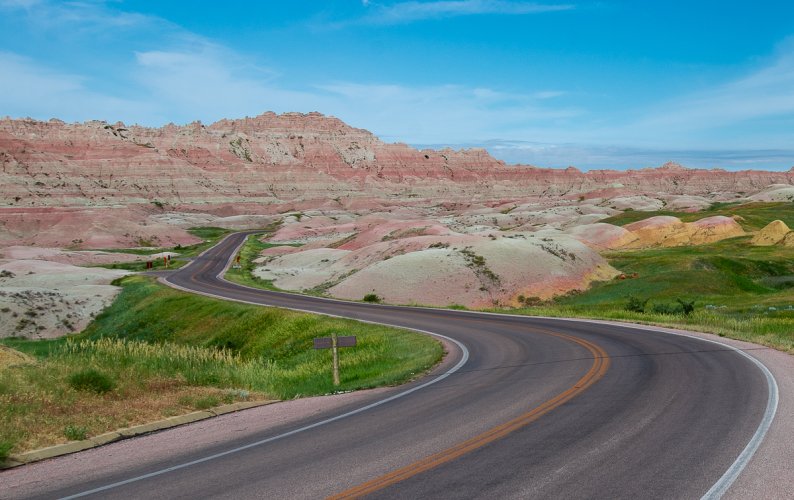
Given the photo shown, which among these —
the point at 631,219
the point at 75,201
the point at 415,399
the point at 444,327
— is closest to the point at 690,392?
the point at 415,399

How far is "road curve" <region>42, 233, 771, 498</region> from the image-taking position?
330 inches

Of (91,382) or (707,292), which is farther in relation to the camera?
(707,292)

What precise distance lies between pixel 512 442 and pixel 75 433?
308 inches

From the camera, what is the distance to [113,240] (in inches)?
4759

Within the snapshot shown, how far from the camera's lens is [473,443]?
10.2m

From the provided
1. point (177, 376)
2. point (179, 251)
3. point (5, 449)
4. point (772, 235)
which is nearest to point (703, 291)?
point (772, 235)

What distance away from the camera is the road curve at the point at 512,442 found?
8391mm

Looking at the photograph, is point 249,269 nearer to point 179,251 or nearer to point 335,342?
point 179,251

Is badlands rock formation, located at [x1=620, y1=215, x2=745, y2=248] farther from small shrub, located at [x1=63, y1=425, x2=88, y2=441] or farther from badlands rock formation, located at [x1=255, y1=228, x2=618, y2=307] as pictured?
small shrub, located at [x1=63, y1=425, x2=88, y2=441]

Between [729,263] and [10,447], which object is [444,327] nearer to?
[10,447]

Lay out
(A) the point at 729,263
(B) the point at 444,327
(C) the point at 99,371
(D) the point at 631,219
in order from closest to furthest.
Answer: (C) the point at 99,371 < (B) the point at 444,327 < (A) the point at 729,263 < (D) the point at 631,219

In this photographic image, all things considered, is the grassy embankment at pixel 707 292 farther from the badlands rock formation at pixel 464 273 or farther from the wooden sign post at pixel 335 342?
the wooden sign post at pixel 335 342

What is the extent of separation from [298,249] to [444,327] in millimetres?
65691

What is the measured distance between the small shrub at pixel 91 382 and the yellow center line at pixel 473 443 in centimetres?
854
